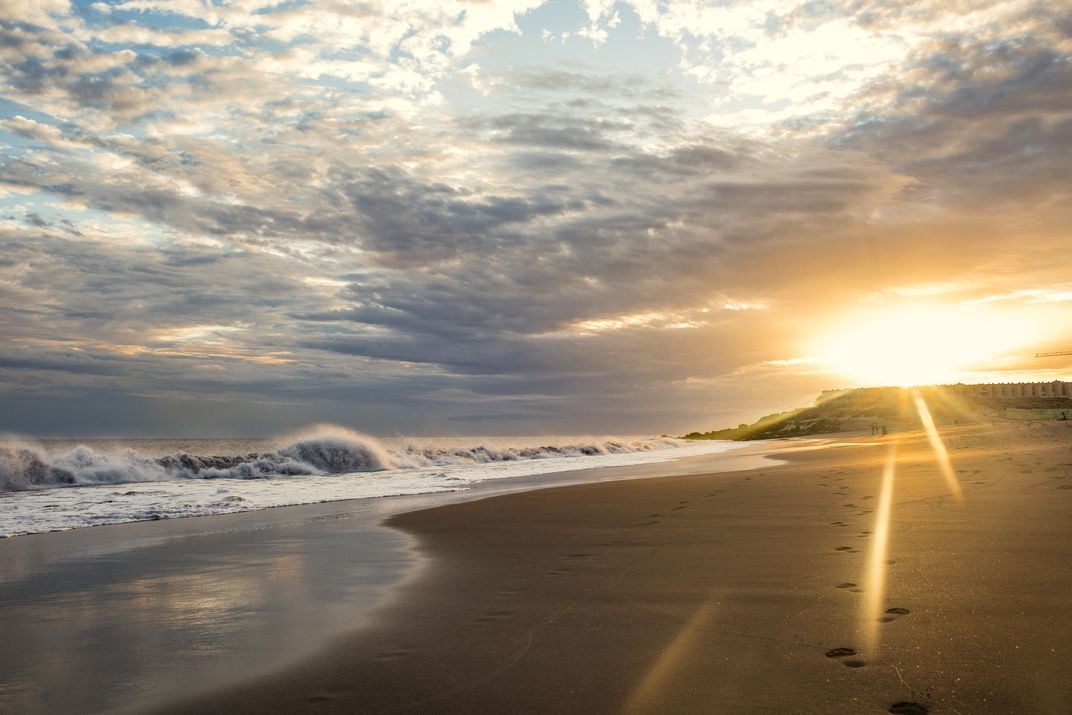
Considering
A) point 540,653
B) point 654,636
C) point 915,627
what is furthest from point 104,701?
point 915,627

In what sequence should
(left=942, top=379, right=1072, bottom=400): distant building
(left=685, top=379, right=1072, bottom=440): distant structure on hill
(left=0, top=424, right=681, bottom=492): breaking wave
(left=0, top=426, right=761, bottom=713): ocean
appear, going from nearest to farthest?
(left=0, top=426, right=761, bottom=713): ocean < (left=0, top=424, right=681, bottom=492): breaking wave < (left=685, top=379, right=1072, bottom=440): distant structure on hill < (left=942, top=379, right=1072, bottom=400): distant building

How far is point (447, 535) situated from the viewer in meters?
10.2

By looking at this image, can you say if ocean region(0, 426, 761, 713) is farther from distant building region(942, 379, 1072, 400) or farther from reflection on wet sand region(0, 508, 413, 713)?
distant building region(942, 379, 1072, 400)

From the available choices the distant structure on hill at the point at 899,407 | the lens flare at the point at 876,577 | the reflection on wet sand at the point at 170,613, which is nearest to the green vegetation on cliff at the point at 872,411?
the distant structure on hill at the point at 899,407

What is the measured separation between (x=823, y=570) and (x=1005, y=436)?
20365 mm

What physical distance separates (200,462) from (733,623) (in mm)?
28622

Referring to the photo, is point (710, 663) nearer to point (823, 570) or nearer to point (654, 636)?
point (654, 636)

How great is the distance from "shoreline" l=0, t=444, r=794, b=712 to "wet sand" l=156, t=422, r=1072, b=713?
396 mm

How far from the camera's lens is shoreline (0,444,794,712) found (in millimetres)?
4207

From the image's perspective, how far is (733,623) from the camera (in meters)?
4.59

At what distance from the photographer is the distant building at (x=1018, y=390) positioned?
7106 cm

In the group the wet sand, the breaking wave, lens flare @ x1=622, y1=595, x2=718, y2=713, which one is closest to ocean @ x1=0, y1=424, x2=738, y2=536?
the breaking wave

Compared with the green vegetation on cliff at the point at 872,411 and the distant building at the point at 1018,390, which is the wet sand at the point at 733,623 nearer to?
the green vegetation on cliff at the point at 872,411

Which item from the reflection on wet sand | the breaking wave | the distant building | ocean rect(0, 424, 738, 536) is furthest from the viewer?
the distant building
